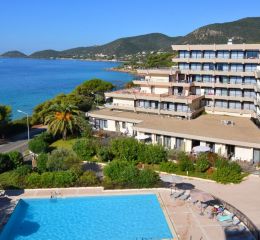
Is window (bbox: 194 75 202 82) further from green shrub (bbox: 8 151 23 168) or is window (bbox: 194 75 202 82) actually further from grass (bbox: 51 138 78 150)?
green shrub (bbox: 8 151 23 168)

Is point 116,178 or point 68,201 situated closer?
point 68,201

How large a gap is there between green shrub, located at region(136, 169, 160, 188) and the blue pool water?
154cm

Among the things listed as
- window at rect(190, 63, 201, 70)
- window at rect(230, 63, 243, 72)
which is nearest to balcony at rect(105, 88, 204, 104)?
window at rect(190, 63, 201, 70)

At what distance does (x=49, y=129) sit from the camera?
51000 millimetres

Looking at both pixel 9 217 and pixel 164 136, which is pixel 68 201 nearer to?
pixel 9 217

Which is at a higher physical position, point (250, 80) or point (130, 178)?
point (250, 80)

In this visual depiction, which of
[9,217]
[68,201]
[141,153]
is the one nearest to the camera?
[9,217]

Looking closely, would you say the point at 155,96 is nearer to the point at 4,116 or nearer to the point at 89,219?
the point at 4,116

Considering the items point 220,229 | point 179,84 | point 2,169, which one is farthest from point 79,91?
point 220,229

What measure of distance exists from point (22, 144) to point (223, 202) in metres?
32.3

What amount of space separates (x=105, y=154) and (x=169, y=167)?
7.60m

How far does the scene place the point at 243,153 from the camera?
4116 centimetres

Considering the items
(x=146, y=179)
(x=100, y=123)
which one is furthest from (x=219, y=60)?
(x=146, y=179)

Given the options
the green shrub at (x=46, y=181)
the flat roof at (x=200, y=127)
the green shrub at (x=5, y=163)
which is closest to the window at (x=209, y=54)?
the flat roof at (x=200, y=127)
